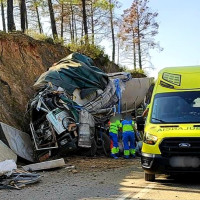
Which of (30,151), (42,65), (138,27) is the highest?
(138,27)

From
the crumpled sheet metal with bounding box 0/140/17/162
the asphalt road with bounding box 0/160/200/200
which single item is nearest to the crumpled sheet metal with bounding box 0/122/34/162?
the crumpled sheet metal with bounding box 0/140/17/162

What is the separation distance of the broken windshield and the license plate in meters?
0.92

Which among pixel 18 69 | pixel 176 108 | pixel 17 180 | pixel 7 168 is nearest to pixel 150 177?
pixel 176 108

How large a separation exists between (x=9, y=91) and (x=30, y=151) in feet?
11.1

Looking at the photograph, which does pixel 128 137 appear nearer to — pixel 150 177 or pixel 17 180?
pixel 150 177

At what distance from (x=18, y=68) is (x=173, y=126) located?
10.2 metres

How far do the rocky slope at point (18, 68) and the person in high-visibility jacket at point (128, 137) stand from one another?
3.50m

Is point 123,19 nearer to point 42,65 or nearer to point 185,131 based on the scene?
point 42,65

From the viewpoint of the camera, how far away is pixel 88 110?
14461 mm

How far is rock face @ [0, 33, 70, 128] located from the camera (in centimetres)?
1466

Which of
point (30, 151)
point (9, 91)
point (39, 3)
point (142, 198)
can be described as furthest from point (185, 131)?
point (39, 3)

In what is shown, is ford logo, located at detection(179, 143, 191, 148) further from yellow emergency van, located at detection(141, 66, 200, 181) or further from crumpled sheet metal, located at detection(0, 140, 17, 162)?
crumpled sheet metal, located at detection(0, 140, 17, 162)

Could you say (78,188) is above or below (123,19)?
below

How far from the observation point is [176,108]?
9148 millimetres
